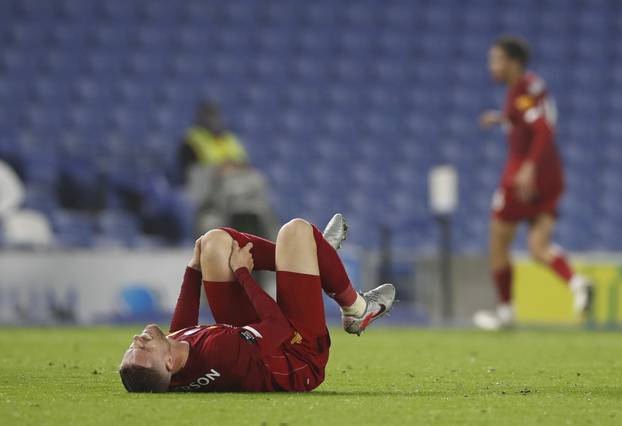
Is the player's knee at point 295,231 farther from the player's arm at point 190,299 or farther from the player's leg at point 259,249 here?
the player's arm at point 190,299

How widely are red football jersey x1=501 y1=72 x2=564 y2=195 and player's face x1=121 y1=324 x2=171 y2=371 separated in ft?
18.4

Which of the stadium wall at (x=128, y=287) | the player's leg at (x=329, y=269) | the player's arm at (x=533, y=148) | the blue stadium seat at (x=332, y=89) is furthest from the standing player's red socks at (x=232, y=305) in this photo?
the blue stadium seat at (x=332, y=89)

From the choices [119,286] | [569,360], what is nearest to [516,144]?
[569,360]

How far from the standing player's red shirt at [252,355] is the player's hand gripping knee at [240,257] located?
0.19 feet

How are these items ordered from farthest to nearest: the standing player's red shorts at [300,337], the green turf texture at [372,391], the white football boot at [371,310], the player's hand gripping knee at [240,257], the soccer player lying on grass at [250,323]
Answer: the white football boot at [371,310] → the player's hand gripping knee at [240,257] → the standing player's red shorts at [300,337] → the soccer player lying on grass at [250,323] → the green turf texture at [372,391]

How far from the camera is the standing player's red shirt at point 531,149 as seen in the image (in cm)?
986

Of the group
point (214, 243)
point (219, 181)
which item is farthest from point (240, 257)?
point (219, 181)

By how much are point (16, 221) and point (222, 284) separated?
786 cm

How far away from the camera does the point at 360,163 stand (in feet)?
54.6

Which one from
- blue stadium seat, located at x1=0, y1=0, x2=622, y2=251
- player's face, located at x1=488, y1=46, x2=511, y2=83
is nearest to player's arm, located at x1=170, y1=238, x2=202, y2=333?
player's face, located at x1=488, y1=46, x2=511, y2=83

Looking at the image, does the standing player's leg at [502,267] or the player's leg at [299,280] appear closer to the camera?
the player's leg at [299,280]

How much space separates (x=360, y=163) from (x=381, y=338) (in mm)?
7039

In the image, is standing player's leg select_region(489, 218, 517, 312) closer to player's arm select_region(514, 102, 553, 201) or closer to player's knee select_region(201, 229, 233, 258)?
player's arm select_region(514, 102, 553, 201)

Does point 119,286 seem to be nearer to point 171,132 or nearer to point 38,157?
point 38,157
